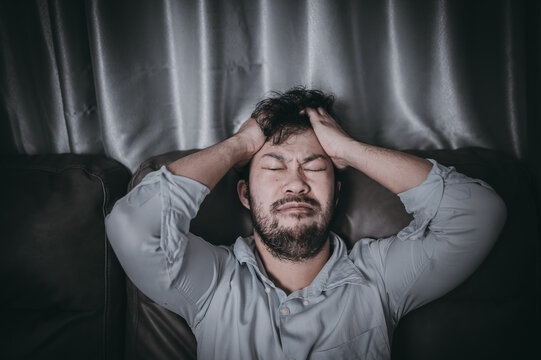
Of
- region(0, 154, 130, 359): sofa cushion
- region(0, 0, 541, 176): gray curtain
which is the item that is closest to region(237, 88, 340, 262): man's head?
region(0, 0, 541, 176): gray curtain

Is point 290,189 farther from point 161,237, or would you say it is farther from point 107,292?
point 107,292

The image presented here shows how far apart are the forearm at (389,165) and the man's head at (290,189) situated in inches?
4.6

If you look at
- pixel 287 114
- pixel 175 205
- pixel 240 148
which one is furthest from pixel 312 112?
pixel 175 205

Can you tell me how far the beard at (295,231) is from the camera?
3.64ft

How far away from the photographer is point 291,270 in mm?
1188

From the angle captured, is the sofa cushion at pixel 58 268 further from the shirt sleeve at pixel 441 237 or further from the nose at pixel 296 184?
the shirt sleeve at pixel 441 237

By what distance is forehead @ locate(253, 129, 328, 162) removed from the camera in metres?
1.18

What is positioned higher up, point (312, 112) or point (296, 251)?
point (312, 112)

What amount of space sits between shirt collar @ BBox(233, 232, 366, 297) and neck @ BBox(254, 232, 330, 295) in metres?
0.04

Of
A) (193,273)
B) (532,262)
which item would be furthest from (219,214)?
(532,262)

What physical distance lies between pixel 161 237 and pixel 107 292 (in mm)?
459

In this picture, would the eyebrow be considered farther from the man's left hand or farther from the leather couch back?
the leather couch back

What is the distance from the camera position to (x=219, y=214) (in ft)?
4.11

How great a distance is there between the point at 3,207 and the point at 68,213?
0.75ft
